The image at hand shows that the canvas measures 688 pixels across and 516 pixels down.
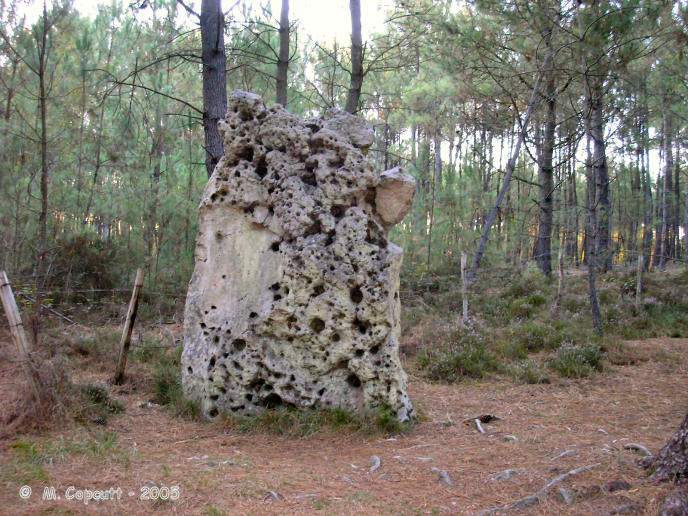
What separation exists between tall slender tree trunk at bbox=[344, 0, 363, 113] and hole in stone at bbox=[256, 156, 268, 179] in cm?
411

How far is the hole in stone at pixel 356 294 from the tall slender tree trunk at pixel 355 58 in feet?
16.6

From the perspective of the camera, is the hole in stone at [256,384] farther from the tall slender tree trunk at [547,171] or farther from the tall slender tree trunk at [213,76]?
the tall slender tree trunk at [547,171]

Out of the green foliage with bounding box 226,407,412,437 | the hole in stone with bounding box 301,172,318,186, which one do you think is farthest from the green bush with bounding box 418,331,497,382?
the hole in stone with bounding box 301,172,318,186

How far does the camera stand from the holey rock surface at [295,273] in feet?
16.2

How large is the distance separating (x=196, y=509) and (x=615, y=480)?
249 centimetres

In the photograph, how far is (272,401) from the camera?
16.4ft

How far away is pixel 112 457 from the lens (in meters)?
3.84

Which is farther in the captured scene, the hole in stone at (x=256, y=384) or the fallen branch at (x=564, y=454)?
the hole in stone at (x=256, y=384)

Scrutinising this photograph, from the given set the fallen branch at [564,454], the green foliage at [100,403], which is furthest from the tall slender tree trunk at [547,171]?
the green foliage at [100,403]

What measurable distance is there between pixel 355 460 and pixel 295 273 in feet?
5.91

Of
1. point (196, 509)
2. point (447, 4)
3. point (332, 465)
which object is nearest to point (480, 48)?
point (447, 4)

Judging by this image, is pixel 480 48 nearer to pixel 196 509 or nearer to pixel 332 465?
pixel 332 465

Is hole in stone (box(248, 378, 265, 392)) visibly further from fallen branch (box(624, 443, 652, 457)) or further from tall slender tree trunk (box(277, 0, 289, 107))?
tall slender tree trunk (box(277, 0, 289, 107))

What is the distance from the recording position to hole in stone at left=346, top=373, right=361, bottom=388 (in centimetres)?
498
